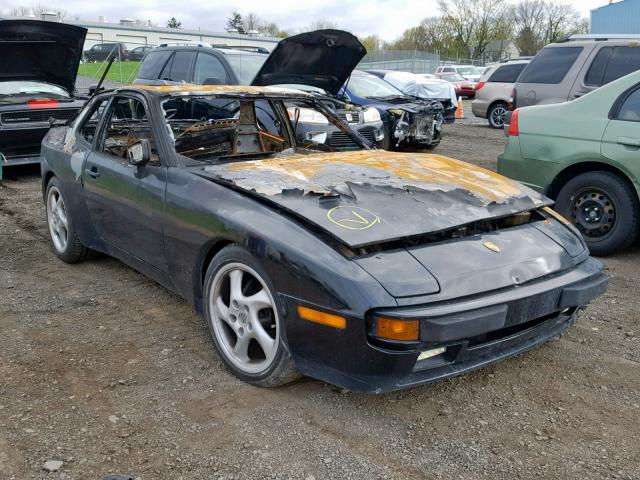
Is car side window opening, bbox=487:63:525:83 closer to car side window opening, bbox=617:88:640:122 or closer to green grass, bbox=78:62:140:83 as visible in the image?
car side window opening, bbox=617:88:640:122

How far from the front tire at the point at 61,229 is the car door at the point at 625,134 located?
4169 mm

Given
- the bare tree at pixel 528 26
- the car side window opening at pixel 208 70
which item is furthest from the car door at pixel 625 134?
the bare tree at pixel 528 26

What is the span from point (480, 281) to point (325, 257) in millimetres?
677

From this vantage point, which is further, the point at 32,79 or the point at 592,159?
the point at 32,79

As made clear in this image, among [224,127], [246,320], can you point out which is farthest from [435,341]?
[224,127]

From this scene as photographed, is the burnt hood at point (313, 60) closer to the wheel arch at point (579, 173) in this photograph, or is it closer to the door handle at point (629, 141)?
the wheel arch at point (579, 173)

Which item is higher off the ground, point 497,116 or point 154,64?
point 154,64

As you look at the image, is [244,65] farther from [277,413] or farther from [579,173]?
[277,413]

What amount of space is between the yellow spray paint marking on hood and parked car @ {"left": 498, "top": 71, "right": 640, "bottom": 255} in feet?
5.40

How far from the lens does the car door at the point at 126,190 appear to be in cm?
362

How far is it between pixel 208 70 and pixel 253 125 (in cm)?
500

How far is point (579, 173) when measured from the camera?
529 cm

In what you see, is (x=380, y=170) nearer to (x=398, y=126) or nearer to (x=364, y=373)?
(x=364, y=373)

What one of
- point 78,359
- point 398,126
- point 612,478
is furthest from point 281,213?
point 398,126
